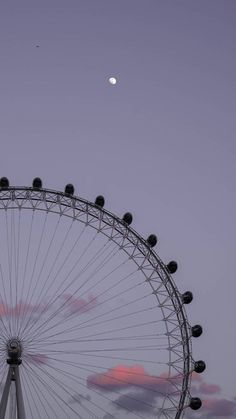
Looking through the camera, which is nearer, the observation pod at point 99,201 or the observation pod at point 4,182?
the observation pod at point 4,182

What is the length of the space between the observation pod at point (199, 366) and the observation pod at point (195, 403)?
6.60 feet

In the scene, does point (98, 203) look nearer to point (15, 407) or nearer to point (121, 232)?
point (121, 232)

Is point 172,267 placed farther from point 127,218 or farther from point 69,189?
point 69,189

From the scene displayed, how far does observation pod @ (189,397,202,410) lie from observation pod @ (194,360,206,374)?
2.01 meters

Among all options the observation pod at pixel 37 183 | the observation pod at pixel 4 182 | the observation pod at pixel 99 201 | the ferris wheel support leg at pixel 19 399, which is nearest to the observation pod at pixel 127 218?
the observation pod at pixel 99 201

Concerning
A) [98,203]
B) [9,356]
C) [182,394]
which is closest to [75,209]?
[98,203]

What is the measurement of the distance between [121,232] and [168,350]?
9486 mm

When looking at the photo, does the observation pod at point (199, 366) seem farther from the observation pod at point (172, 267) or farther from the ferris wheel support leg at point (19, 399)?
the ferris wheel support leg at point (19, 399)

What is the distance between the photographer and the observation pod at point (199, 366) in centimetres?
5800

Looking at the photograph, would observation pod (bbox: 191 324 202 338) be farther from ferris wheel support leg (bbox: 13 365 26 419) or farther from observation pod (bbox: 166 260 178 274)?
ferris wheel support leg (bbox: 13 365 26 419)

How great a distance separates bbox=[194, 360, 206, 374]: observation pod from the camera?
58.0 meters

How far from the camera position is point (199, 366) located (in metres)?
58.0

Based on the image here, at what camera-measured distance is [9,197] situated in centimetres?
6022

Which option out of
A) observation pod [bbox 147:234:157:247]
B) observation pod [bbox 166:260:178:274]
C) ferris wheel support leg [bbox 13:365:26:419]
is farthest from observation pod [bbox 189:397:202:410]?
ferris wheel support leg [bbox 13:365:26:419]
